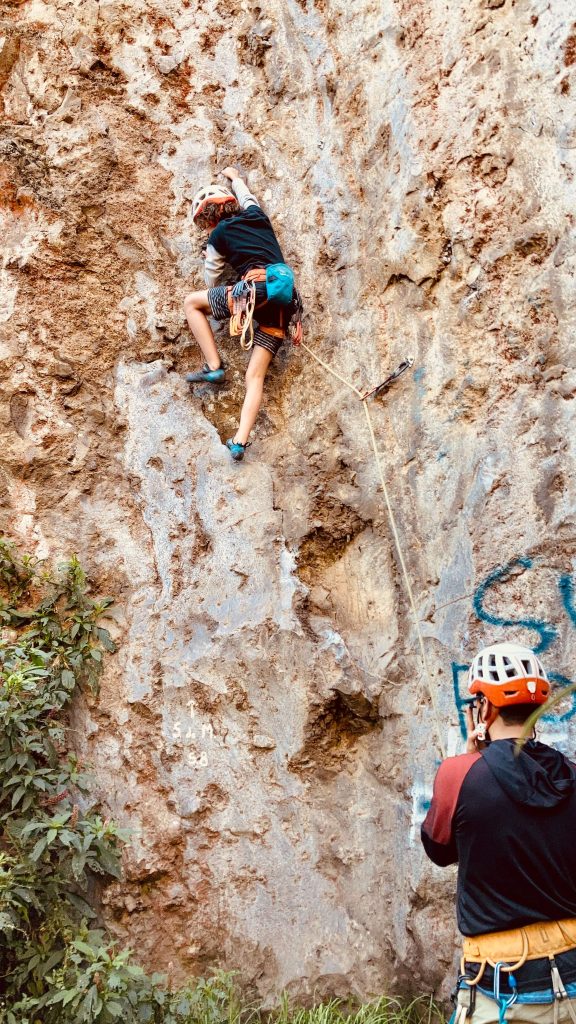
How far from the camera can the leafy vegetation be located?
3230mm

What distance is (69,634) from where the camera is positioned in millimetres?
4035

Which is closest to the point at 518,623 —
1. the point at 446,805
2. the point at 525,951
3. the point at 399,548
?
the point at 399,548

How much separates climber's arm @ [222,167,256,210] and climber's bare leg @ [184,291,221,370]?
0.58m

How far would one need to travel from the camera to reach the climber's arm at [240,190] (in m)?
4.61

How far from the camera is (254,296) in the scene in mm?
4277

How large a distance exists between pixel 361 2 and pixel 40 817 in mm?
4632

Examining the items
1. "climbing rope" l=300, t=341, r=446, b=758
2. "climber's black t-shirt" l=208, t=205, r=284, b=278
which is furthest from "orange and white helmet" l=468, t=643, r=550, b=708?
"climber's black t-shirt" l=208, t=205, r=284, b=278

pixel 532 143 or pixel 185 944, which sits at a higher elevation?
pixel 532 143

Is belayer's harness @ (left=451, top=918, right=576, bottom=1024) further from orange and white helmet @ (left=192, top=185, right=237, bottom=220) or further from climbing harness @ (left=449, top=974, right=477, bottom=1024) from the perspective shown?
orange and white helmet @ (left=192, top=185, right=237, bottom=220)

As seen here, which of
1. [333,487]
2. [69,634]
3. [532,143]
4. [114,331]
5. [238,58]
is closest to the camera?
[532,143]

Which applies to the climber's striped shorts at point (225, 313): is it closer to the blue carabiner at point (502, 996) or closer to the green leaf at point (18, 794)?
the green leaf at point (18, 794)

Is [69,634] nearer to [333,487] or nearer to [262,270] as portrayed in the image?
[333,487]

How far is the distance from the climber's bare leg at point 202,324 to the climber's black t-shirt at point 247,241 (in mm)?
261

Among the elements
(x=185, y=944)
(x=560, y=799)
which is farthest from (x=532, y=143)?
(x=185, y=944)
